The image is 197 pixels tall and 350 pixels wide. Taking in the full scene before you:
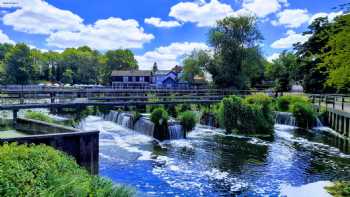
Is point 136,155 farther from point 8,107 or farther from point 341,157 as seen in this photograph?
point 341,157

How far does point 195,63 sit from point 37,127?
41958 millimetres

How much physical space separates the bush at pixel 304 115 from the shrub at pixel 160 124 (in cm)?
1269

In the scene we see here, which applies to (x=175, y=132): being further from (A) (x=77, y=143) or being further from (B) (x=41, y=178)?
(B) (x=41, y=178)

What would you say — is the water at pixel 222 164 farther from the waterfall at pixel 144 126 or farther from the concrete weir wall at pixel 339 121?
the concrete weir wall at pixel 339 121

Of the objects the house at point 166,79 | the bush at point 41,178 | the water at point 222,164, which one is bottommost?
the water at point 222,164

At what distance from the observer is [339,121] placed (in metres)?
28.5

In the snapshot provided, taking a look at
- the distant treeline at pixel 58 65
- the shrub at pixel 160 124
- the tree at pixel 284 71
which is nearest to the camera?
the shrub at pixel 160 124

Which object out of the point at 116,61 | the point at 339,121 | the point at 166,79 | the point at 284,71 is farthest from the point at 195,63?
the point at 116,61

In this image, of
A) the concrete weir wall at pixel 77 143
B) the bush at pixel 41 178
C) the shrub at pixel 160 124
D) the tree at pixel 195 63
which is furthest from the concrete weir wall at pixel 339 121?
the tree at pixel 195 63

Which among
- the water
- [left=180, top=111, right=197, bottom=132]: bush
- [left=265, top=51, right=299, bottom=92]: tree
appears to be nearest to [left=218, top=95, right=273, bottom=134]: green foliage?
the water

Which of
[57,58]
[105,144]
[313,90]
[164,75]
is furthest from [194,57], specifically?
[57,58]

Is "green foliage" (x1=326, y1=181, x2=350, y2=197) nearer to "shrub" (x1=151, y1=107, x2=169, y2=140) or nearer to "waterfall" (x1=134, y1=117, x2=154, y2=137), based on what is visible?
"shrub" (x1=151, y1=107, x2=169, y2=140)

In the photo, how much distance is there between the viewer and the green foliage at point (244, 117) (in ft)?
90.7

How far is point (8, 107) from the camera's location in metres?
21.8
